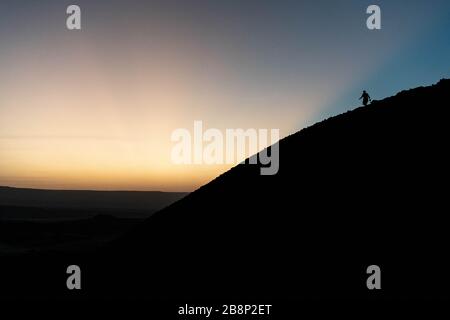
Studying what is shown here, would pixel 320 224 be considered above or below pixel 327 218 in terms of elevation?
below

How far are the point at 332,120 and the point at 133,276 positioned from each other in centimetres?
1781

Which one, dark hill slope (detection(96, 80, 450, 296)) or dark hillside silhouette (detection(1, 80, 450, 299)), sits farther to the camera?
dark hill slope (detection(96, 80, 450, 296))

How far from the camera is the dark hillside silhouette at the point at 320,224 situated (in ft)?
59.8

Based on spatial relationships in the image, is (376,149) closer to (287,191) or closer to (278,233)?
(287,191)

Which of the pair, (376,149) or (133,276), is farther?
(376,149)

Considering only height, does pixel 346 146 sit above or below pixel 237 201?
above

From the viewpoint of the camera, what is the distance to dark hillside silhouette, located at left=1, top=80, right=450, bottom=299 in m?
18.2

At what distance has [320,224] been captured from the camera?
859 inches

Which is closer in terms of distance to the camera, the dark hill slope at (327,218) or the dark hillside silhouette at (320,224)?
the dark hillside silhouette at (320,224)

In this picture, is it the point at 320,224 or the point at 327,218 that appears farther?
the point at 327,218

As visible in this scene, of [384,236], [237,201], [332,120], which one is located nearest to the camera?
[384,236]
